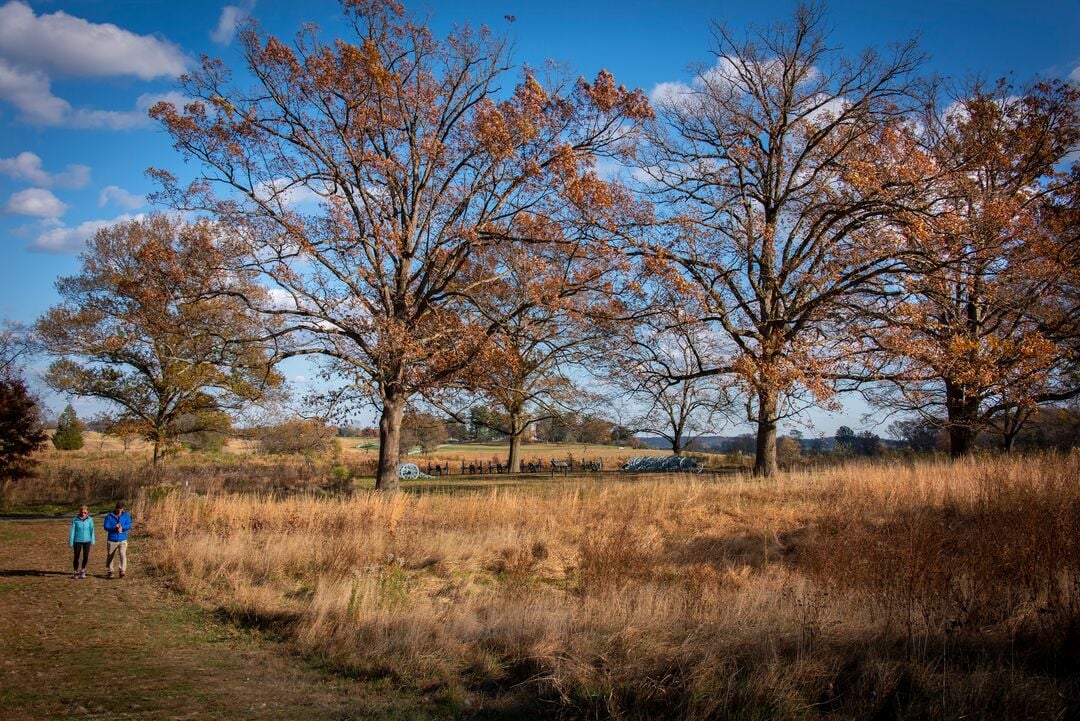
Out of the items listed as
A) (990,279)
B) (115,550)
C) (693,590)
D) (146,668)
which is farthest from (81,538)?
(990,279)

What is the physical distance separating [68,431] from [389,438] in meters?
37.7

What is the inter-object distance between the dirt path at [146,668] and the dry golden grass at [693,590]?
1.53ft

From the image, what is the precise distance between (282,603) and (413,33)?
1528 cm

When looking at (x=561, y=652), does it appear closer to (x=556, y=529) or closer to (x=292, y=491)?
(x=556, y=529)

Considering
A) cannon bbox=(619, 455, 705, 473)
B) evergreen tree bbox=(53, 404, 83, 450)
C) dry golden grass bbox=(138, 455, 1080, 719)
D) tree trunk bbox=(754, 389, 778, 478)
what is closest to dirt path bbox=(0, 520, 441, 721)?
dry golden grass bbox=(138, 455, 1080, 719)

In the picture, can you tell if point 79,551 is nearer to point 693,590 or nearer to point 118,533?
point 118,533

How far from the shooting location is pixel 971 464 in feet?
51.5

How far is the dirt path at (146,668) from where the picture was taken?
545cm

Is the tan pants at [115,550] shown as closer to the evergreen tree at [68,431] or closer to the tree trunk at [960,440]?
the tree trunk at [960,440]

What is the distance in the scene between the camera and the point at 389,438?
17.5 metres

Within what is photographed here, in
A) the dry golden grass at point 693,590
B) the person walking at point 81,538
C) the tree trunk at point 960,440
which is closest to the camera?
the dry golden grass at point 693,590

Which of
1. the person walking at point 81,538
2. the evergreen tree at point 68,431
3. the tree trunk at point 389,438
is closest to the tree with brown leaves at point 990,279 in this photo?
the tree trunk at point 389,438

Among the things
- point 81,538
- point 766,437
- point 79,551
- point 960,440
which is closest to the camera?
point 81,538

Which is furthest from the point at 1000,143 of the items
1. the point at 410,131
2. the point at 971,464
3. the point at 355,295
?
the point at 355,295
